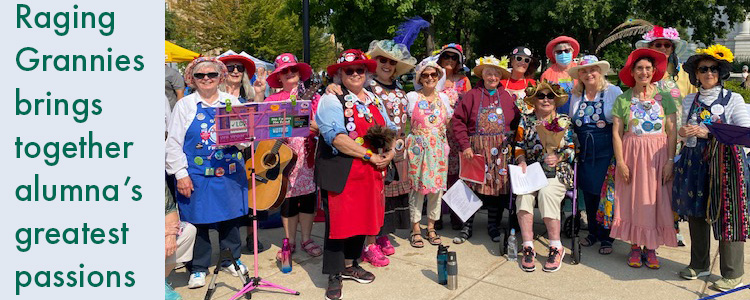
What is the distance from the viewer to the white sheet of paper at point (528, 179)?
Result: 15.6ft

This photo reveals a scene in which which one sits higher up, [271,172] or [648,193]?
[271,172]

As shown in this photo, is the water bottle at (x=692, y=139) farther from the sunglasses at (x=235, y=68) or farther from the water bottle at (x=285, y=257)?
the sunglasses at (x=235, y=68)

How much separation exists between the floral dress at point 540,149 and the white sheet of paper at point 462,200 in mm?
608

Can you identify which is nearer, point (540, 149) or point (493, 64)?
point (540, 149)

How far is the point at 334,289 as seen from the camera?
4102 millimetres

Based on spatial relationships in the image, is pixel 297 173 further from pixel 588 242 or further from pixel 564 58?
pixel 564 58

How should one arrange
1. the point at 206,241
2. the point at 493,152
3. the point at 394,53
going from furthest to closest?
the point at 493,152 → the point at 394,53 → the point at 206,241

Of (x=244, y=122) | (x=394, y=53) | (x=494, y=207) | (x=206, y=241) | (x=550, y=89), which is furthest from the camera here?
(x=494, y=207)

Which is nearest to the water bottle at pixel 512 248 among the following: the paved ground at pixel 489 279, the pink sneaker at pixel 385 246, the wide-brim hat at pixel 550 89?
the paved ground at pixel 489 279

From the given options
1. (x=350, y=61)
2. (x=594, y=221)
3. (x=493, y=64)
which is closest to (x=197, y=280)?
(x=350, y=61)
